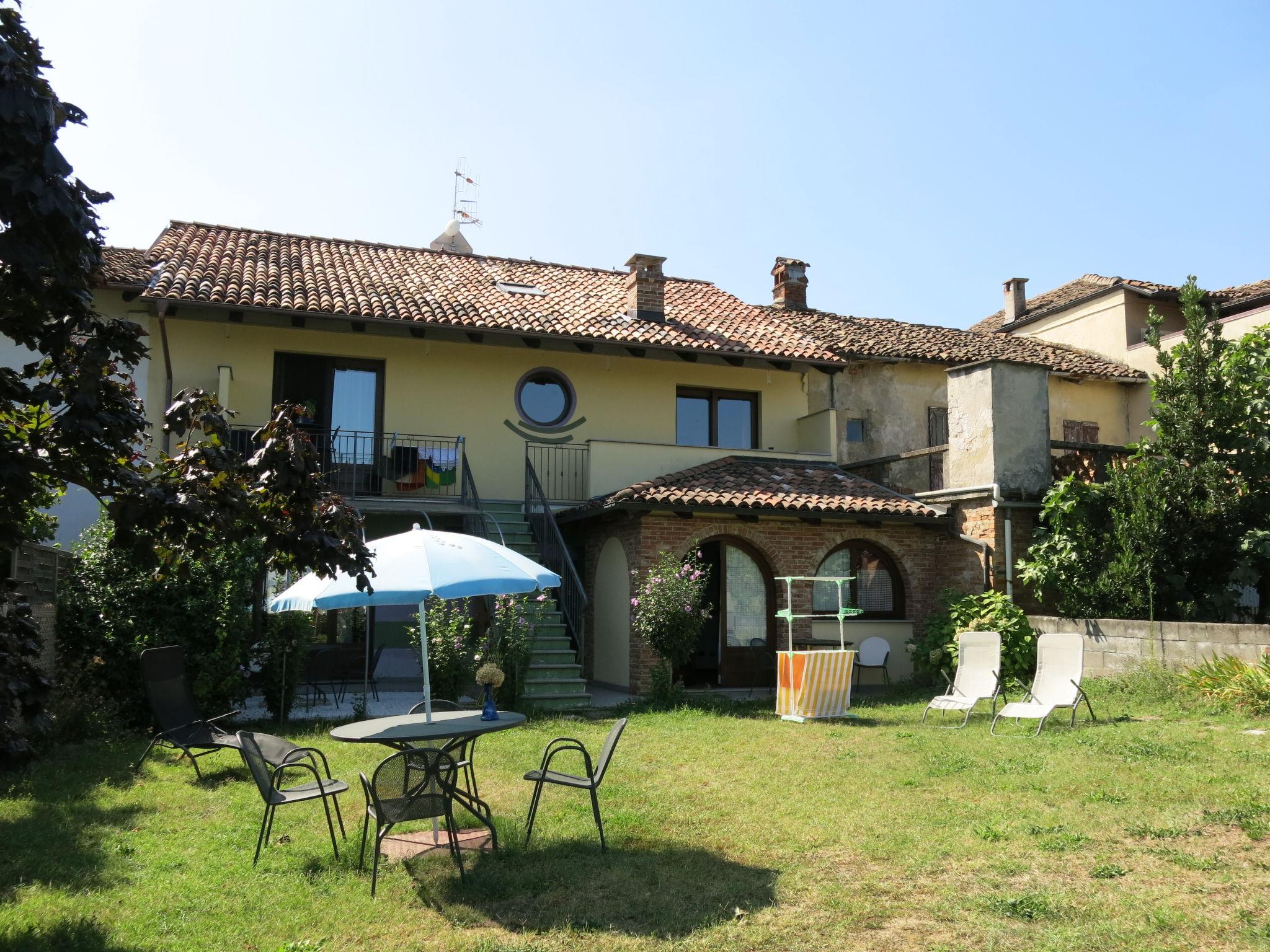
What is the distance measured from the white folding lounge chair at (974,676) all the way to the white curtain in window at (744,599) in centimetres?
402

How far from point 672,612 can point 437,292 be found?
7685 millimetres

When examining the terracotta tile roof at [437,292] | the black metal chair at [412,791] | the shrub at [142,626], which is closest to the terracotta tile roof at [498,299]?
the terracotta tile roof at [437,292]

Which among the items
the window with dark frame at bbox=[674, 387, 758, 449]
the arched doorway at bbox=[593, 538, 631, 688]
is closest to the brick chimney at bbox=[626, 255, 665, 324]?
the window with dark frame at bbox=[674, 387, 758, 449]

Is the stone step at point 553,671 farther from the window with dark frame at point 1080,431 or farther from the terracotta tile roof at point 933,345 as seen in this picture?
the window with dark frame at point 1080,431

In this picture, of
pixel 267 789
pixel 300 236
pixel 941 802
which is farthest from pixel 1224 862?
pixel 300 236

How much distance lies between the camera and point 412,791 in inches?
231

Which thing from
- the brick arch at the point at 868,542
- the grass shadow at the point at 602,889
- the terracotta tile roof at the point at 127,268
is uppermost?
the terracotta tile roof at the point at 127,268

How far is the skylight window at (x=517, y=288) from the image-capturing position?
18656 millimetres

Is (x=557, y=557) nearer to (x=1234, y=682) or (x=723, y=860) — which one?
(x=1234, y=682)

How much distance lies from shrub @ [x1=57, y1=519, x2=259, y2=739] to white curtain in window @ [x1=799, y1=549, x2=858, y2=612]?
27.7ft

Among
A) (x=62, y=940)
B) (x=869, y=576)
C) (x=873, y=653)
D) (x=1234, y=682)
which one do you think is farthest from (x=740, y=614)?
(x=62, y=940)

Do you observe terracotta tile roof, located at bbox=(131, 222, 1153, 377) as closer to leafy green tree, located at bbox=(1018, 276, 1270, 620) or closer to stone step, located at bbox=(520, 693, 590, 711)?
leafy green tree, located at bbox=(1018, 276, 1270, 620)

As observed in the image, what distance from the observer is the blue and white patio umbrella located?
659 cm

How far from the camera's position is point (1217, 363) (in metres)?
13.4
